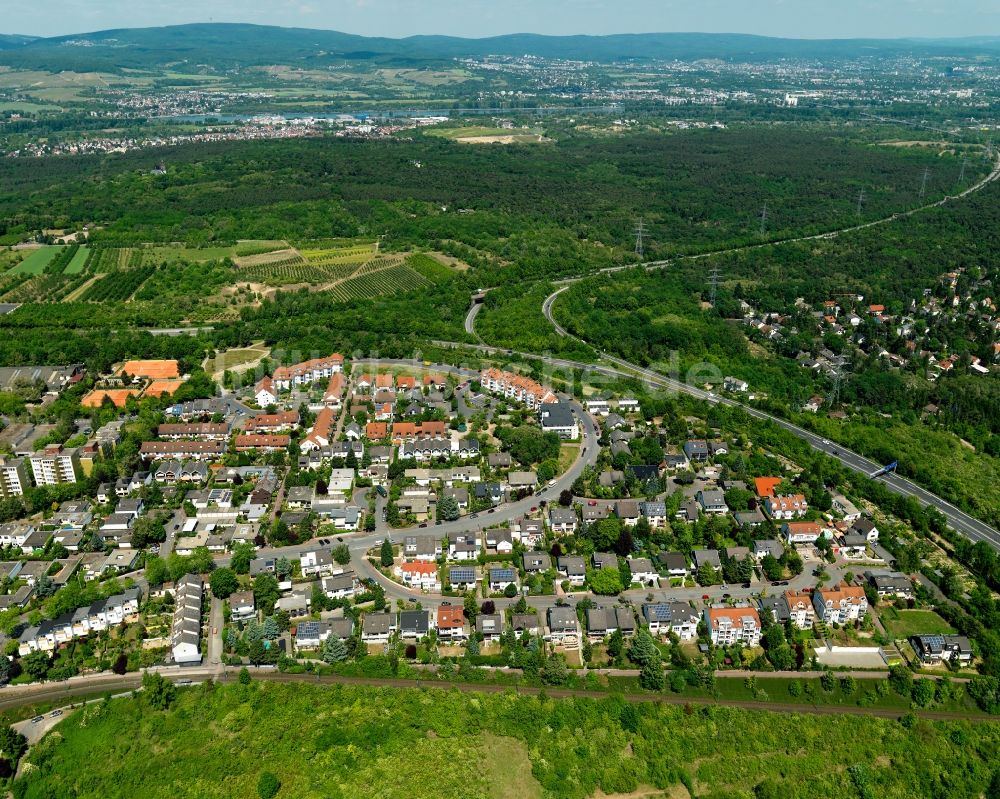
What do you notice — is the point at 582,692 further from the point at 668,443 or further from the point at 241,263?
the point at 241,263

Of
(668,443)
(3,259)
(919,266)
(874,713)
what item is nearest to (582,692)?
(874,713)

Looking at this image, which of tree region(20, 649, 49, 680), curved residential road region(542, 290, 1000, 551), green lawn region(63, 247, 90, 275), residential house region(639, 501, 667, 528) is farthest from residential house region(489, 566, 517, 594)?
green lawn region(63, 247, 90, 275)

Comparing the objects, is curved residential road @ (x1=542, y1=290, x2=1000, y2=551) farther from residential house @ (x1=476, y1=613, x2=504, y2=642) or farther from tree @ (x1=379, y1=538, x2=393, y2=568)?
tree @ (x1=379, y1=538, x2=393, y2=568)

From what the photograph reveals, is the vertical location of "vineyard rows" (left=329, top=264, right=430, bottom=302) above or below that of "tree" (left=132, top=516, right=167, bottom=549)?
above

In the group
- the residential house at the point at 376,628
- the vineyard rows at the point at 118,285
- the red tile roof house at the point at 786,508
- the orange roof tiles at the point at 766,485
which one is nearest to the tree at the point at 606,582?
the residential house at the point at 376,628

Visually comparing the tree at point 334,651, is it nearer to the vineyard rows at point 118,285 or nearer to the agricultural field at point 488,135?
the vineyard rows at point 118,285

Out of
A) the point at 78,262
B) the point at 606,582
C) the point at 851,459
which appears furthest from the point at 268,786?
the point at 78,262
